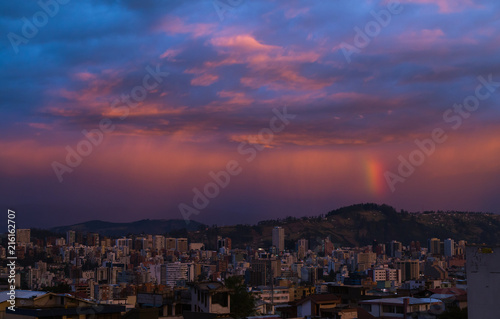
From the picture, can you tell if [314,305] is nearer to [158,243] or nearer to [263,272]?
[263,272]

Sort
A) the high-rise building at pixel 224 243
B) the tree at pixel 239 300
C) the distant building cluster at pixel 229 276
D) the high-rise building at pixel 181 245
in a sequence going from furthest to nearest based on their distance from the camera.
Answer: the high-rise building at pixel 224 243
the high-rise building at pixel 181 245
the tree at pixel 239 300
the distant building cluster at pixel 229 276

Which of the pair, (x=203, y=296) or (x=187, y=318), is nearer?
(x=187, y=318)

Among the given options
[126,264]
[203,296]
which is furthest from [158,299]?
[126,264]

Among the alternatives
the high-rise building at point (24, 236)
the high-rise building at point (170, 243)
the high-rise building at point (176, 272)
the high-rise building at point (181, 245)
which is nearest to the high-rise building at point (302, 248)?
the high-rise building at point (181, 245)

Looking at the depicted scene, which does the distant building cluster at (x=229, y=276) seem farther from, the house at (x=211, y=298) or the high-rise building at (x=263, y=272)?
the high-rise building at (x=263, y=272)

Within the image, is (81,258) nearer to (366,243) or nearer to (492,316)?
(366,243)

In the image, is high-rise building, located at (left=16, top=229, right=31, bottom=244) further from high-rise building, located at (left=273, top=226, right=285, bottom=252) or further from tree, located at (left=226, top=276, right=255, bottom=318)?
tree, located at (left=226, top=276, right=255, bottom=318)
